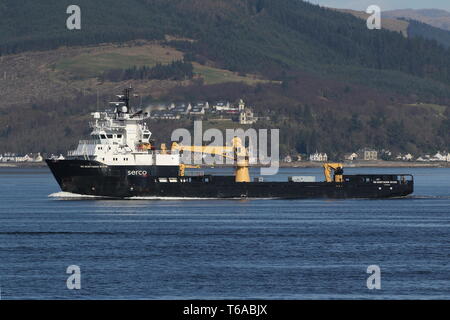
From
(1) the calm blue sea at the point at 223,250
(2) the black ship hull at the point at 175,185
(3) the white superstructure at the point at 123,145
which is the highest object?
(3) the white superstructure at the point at 123,145

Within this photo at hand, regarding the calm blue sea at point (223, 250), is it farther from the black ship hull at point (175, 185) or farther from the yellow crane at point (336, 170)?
the yellow crane at point (336, 170)

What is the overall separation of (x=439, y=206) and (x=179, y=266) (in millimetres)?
50073

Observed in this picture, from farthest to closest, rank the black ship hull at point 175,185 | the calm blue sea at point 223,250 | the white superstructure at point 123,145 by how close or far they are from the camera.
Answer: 1. the white superstructure at point 123,145
2. the black ship hull at point 175,185
3. the calm blue sea at point 223,250

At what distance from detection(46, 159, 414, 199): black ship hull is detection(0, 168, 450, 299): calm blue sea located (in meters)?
3.64

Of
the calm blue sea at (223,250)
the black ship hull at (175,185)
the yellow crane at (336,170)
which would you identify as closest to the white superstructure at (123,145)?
the black ship hull at (175,185)

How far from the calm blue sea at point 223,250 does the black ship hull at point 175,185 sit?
364 cm

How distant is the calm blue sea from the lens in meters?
40.6

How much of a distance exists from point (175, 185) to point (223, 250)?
3998 cm

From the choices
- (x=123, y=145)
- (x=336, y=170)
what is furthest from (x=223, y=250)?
(x=336, y=170)

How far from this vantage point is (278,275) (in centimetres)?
4419

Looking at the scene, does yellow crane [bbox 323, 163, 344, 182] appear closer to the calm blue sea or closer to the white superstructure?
the calm blue sea

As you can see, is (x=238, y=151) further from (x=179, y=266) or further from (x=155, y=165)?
(x=179, y=266)

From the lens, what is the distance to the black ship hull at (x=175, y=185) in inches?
3622
